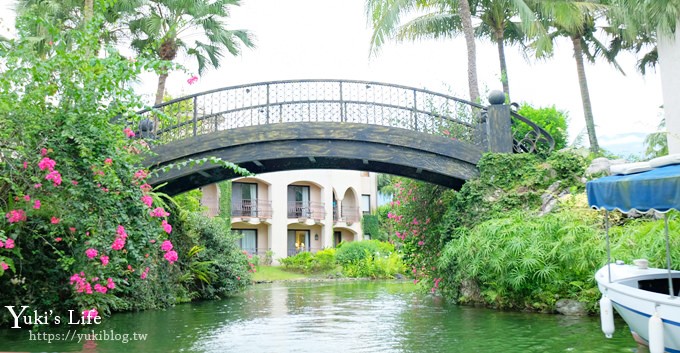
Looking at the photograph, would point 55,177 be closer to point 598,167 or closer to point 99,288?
point 99,288

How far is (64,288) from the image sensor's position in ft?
33.3

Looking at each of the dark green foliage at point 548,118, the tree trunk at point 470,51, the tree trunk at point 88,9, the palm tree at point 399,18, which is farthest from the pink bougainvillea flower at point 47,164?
the dark green foliage at point 548,118

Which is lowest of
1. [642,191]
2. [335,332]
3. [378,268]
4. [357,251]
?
[335,332]

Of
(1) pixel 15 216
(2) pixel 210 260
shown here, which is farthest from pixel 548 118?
(1) pixel 15 216

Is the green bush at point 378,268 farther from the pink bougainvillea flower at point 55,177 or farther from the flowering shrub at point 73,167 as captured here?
the pink bougainvillea flower at point 55,177

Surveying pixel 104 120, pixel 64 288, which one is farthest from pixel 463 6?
pixel 64 288

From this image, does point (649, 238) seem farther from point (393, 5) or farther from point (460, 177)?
point (393, 5)

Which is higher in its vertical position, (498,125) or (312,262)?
(498,125)

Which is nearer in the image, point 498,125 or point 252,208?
point 498,125

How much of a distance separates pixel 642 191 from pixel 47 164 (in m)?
7.40

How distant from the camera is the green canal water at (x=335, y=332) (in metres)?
7.58

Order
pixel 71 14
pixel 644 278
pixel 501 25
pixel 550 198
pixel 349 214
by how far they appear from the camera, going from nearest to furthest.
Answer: pixel 644 278 < pixel 550 198 < pixel 71 14 < pixel 501 25 < pixel 349 214

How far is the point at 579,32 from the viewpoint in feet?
82.3

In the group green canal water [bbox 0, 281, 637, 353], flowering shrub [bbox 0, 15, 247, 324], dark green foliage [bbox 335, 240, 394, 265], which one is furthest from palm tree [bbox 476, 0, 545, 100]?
flowering shrub [bbox 0, 15, 247, 324]
